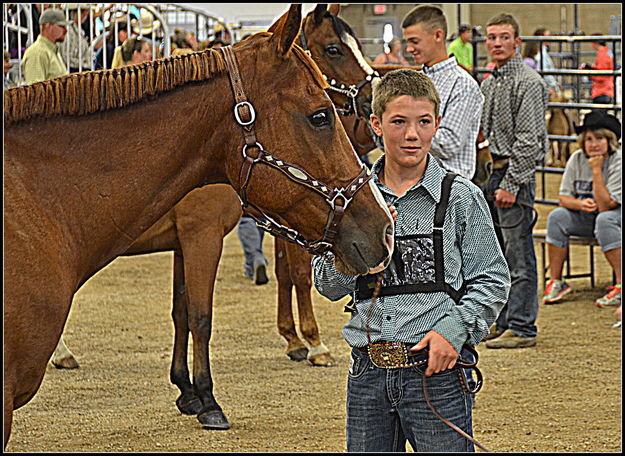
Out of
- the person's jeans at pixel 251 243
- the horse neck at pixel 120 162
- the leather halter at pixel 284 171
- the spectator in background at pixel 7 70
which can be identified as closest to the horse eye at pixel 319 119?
the leather halter at pixel 284 171

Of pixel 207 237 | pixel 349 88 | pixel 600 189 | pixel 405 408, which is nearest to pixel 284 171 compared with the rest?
pixel 405 408

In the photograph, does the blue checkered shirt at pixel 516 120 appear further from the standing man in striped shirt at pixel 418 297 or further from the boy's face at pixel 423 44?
the standing man in striped shirt at pixel 418 297

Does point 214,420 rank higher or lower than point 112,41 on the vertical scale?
lower

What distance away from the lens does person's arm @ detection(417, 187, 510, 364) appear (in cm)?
230

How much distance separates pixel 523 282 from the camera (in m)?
5.86

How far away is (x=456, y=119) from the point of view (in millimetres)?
4469

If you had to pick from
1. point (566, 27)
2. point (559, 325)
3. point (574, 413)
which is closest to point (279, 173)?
point (574, 413)

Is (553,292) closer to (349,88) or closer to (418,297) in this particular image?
(349,88)

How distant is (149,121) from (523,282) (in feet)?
13.0

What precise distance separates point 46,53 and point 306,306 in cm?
292

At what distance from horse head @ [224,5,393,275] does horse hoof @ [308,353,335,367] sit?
311cm

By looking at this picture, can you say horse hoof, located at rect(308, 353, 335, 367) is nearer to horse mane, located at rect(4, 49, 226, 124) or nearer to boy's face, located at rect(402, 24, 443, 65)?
boy's face, located at rect(402, 24, 443, 65)

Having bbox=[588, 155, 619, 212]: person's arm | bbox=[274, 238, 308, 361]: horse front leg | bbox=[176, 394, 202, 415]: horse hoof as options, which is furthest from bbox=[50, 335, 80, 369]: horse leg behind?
bbox=[588, 155, 619, 212]: person's arm

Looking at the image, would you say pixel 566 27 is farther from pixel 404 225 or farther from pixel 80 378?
pixel 404 225
